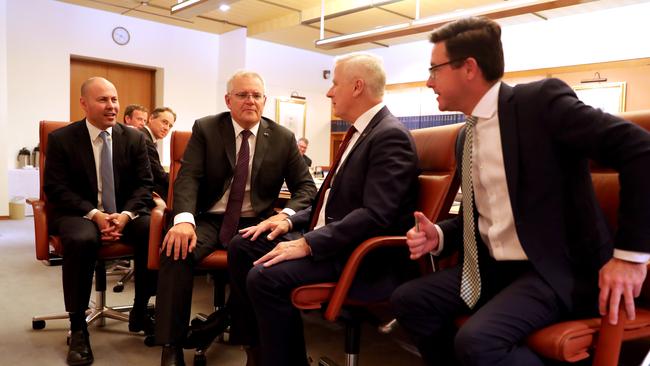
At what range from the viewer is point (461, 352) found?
1.30m

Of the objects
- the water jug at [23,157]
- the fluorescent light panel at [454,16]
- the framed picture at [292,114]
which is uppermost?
the fluorescent light panel at [454,16]

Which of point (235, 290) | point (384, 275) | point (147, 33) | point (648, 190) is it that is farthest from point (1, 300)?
point (147, 33)

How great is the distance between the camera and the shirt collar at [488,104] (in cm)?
152

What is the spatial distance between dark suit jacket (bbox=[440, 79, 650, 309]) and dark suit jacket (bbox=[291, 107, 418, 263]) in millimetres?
458

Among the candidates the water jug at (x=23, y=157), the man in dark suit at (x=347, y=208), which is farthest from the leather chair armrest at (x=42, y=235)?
the water jug at (x=23, y=157)

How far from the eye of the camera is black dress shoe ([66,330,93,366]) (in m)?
2.31

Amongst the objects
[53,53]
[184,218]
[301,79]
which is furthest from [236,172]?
[301,79]

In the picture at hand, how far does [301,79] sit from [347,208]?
8767 millimetres

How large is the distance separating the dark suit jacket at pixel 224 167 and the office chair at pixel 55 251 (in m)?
0.46

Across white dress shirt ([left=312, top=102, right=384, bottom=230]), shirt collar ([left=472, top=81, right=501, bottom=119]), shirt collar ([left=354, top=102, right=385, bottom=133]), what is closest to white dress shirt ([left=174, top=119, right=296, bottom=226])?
white dress shirt ([left=312, top=102, right=384, bottom=230])

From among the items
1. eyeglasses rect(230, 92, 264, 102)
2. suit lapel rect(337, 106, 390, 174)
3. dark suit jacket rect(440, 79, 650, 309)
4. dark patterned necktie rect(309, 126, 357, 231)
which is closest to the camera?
dark suit jacket rect(440, 79, 650, 309)

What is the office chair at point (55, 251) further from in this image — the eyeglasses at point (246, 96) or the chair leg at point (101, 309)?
the eyeglasses at point (246, 96)

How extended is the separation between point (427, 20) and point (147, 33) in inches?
207

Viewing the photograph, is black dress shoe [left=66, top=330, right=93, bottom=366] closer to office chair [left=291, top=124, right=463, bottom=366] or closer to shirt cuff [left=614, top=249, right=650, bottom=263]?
office chair [left=291, top=124, right=463, bottom=366]
